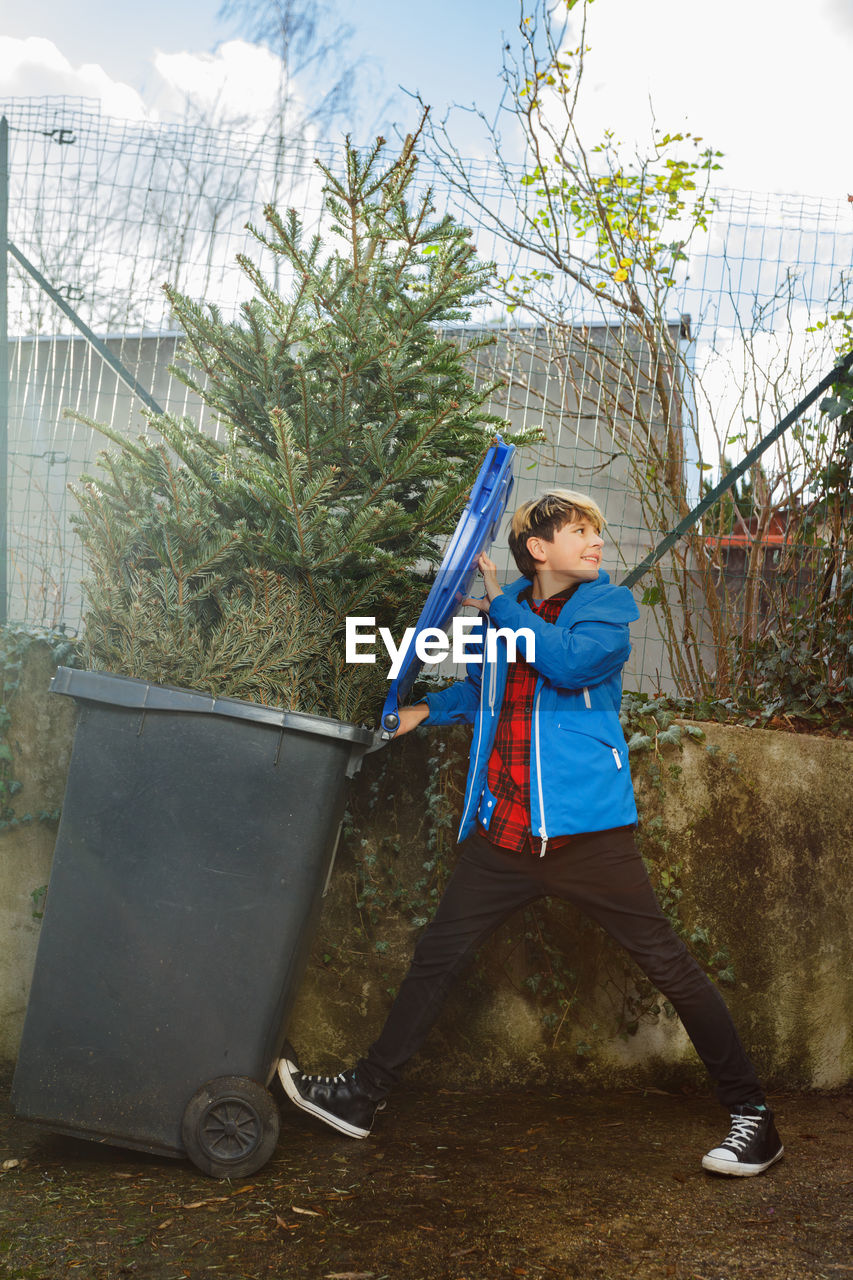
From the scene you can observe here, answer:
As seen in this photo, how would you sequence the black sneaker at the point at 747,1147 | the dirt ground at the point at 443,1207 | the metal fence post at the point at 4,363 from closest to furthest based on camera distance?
the dirt ground at the point at 443,1207 < the black sneaker at the point at 747,1147 < the metal fence post at the point at 4,363

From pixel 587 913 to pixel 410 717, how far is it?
2.07ft

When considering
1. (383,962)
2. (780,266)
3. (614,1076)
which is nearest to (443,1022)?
(383,962)

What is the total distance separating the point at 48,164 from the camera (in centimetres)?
383

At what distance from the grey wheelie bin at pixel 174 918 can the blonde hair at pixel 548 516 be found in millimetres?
729

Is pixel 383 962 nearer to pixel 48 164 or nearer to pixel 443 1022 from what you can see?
pixel 443 1022

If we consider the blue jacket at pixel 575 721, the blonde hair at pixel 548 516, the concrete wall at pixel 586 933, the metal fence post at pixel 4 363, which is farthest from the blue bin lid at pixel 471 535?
the metal fence post at pixel 4 363

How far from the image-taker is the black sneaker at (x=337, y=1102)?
2.47m

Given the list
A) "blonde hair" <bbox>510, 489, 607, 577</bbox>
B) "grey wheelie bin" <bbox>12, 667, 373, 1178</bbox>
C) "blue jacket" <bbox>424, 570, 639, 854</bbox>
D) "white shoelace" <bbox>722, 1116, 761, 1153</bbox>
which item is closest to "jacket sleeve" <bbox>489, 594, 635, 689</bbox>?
"blue jacket" <bbox>424, 570, 639, 854</bbox>

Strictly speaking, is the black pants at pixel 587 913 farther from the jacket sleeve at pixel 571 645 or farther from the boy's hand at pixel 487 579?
the boy's hand at pixel 487 579

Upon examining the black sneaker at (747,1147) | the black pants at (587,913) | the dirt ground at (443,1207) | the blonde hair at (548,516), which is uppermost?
the blonde hair at (548,516)

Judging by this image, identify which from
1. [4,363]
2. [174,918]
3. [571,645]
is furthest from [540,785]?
[4,363]

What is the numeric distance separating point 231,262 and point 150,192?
1.53 feet

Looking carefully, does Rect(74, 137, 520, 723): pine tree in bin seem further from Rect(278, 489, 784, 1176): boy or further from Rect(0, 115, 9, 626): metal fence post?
Rect(0, 115, 9, 626): metal fence post

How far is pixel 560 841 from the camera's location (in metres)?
2.35
